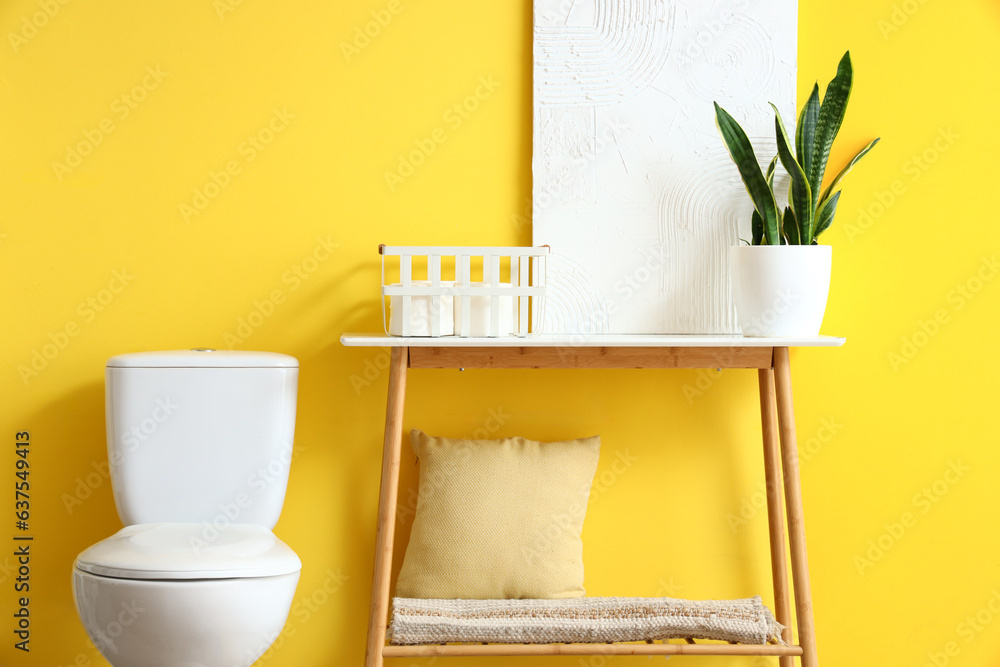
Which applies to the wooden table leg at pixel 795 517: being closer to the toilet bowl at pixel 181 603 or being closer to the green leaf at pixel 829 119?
the green leaf at pixel 829 119

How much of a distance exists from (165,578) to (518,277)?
2.71 ft

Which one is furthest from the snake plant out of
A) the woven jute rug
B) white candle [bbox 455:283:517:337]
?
the woven jute rug

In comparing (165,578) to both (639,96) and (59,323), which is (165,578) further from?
(639,96)

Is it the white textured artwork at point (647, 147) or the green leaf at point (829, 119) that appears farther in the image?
the white textured artwork at point (647, 147)

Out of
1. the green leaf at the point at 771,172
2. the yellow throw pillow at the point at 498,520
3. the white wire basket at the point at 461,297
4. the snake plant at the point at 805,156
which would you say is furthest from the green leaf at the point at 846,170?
the yellow throw pillow at the point at 498,520

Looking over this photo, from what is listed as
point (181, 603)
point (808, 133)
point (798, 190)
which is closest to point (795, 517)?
point (798, 190)

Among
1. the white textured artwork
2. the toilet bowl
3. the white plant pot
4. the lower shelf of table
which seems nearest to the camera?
the toilet bowl

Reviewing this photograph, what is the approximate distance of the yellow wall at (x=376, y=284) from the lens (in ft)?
5.49

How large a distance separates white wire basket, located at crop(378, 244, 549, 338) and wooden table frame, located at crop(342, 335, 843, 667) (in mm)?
46

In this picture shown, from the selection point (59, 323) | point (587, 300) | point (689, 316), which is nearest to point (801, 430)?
point (689, 316)

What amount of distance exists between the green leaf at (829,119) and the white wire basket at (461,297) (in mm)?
570

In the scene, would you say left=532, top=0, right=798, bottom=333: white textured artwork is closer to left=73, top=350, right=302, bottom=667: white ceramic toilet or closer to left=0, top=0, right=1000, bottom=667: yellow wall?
left=0, top=0, right=1000, bottom=667: yellow wall

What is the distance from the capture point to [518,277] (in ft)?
5.10

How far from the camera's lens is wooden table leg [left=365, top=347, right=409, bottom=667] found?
1432mm
